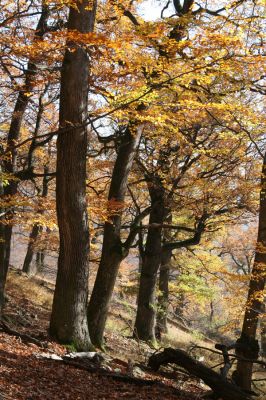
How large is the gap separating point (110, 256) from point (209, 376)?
13.3ft

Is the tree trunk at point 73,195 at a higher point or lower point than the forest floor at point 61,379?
higher

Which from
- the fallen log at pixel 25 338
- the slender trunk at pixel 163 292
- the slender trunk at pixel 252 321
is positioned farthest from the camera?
the slender trunk at pixel 163 292

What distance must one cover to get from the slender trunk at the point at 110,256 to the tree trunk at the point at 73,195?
1582mm

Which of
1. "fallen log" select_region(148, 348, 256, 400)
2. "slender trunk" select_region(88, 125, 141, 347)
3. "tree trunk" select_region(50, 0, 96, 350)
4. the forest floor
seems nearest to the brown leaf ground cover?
the forest floor

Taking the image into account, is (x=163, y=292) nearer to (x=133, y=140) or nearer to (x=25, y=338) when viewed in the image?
(x=133, y=140)

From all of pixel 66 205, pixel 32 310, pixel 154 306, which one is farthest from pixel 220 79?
pixel 32 310

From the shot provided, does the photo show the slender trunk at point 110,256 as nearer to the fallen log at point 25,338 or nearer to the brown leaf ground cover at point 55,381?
the brown leaf ground cover at point 55,381

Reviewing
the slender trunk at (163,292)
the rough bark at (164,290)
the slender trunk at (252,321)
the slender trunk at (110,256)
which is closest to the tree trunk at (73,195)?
the slender trunk at (110,256)

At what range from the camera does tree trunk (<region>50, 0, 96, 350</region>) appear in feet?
25.7

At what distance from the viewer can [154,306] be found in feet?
47.0

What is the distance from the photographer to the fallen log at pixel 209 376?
6.21 m

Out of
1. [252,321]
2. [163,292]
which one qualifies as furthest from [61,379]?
[163,292]

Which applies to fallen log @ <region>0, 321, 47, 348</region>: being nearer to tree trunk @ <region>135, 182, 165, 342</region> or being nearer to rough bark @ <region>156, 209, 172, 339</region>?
tree trunk @ <region>135, 182, 165, 342</region>

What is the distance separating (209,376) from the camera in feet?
21.5
